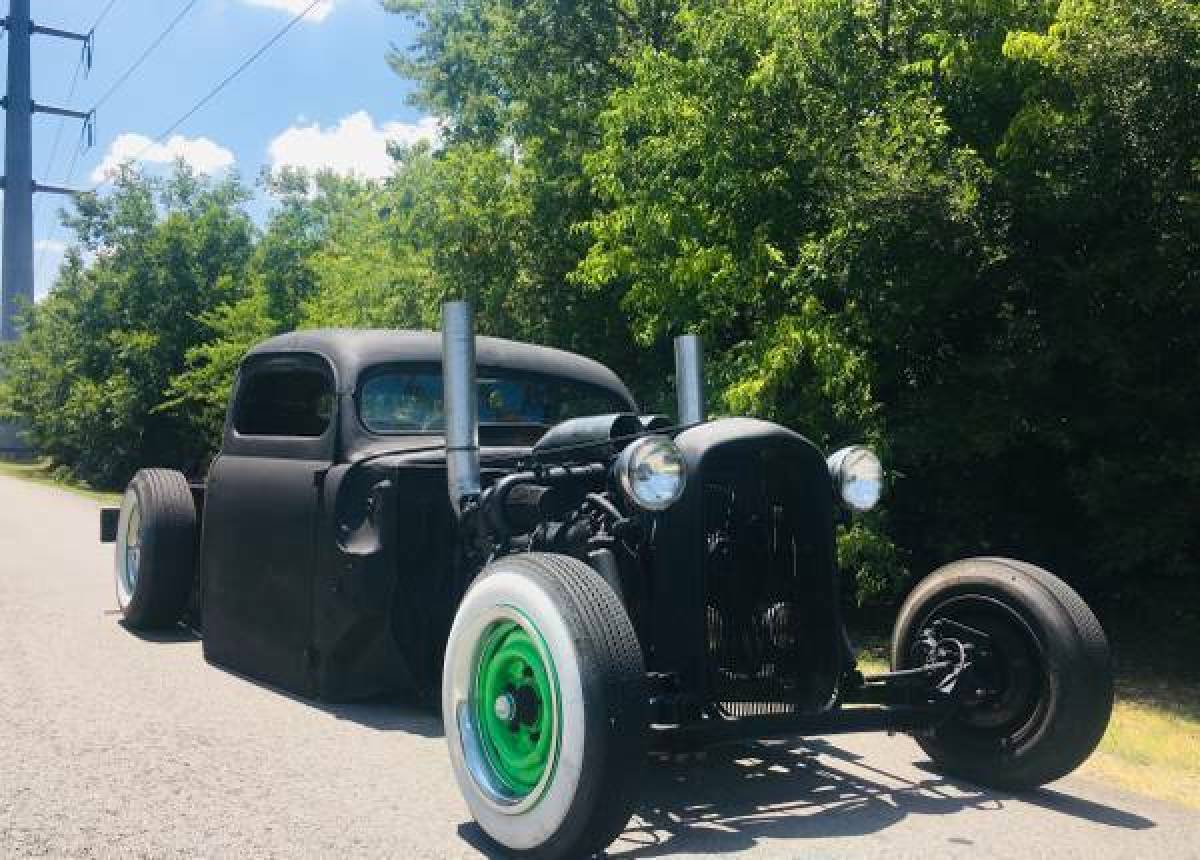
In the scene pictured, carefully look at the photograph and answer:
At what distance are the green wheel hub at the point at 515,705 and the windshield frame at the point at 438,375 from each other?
1878mm

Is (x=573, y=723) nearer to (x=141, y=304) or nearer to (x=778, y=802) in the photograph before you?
(x=778, y=802)

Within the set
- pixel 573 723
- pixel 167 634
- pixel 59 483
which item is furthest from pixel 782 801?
pixel 59 483

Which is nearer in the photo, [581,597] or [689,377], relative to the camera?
[581,597]

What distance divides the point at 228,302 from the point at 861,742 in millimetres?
26872

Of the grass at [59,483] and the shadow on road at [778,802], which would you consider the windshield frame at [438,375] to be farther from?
the grass at [59,483]

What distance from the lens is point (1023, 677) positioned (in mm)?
4109

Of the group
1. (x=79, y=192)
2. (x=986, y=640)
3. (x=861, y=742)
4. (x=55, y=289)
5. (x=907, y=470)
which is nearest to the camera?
(x=986, y=640)

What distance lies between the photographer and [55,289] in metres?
35.7

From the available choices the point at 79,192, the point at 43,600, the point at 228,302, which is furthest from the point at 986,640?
the point at 79,192

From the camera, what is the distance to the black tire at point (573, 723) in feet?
10.4

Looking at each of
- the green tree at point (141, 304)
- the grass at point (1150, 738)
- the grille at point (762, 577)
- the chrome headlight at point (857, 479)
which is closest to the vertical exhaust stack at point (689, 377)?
the chrome headlight at point (857, 479)

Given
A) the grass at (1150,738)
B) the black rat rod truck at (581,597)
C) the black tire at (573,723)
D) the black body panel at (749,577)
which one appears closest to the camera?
the black tire at (573,723)

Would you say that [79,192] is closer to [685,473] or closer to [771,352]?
[771,352]

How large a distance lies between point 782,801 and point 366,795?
1501mm
